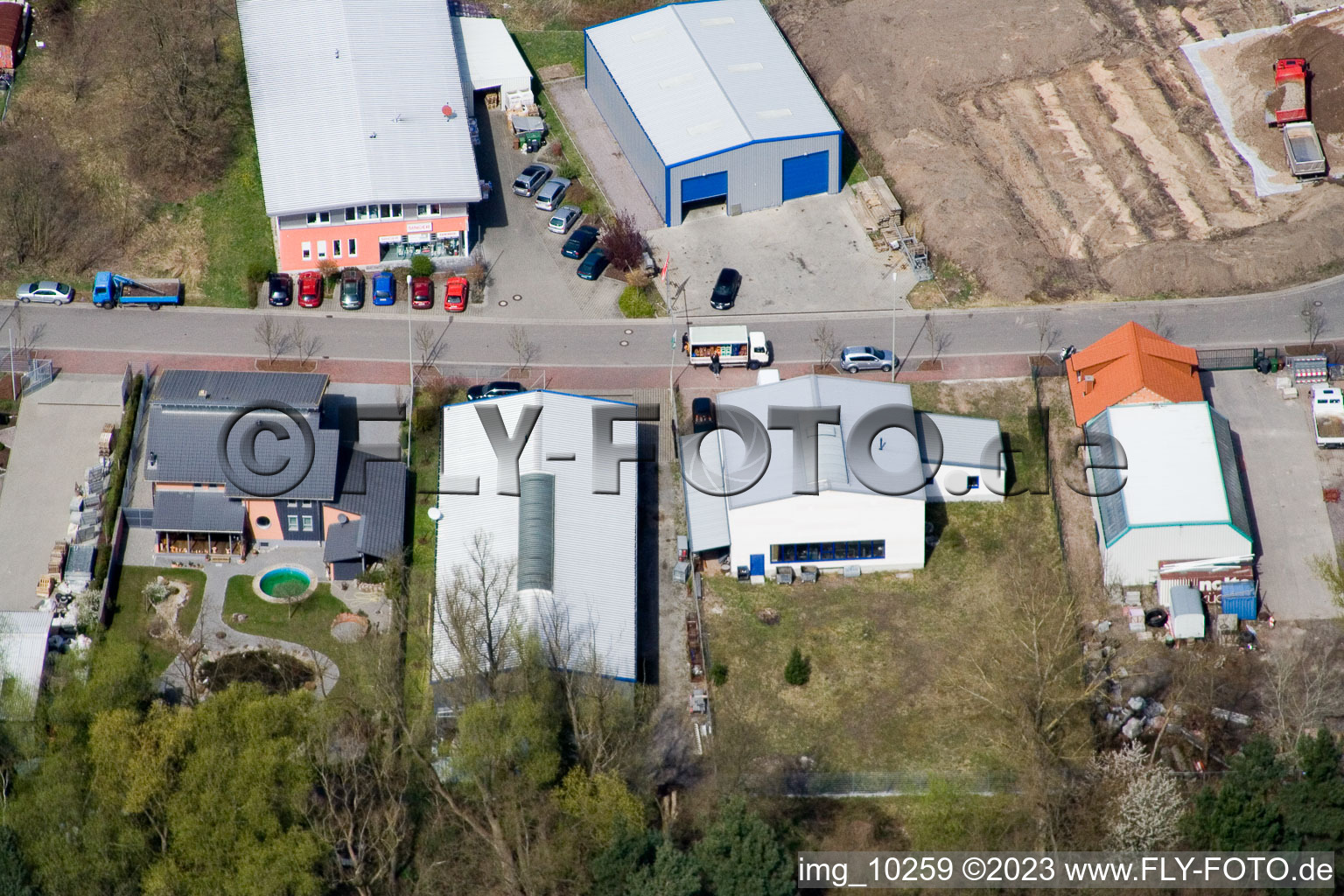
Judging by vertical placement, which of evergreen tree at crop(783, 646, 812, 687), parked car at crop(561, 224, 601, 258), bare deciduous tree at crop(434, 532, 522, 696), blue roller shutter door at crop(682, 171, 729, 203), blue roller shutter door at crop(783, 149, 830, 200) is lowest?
evergreen tree at crop(783, 646, 812, 687)

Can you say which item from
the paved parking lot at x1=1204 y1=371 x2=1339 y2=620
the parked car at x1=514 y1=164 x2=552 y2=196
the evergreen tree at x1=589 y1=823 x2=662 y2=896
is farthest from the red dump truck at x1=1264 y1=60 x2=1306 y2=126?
the evergreen tree at x1=589 y1=823 x2=662 y2=896

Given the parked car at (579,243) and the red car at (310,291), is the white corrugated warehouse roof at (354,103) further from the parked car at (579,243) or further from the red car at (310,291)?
the parked car at (579,243)

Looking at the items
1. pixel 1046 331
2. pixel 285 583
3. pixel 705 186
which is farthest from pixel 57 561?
pixel 1046 331

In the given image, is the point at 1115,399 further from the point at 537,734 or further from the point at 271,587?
the point at 271,587

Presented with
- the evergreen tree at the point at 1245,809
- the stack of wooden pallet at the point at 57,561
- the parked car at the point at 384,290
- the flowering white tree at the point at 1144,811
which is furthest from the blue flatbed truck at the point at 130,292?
the evergreen tree at the point at 1245,809

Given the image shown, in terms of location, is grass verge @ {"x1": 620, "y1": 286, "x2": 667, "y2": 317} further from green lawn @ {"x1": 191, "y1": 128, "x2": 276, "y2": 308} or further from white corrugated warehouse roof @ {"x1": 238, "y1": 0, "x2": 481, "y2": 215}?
green lawn @ {"x1": 191, "y1": 128, "x2": 276, "y2": 308}

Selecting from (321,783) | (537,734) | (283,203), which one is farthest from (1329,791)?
(283,203)
